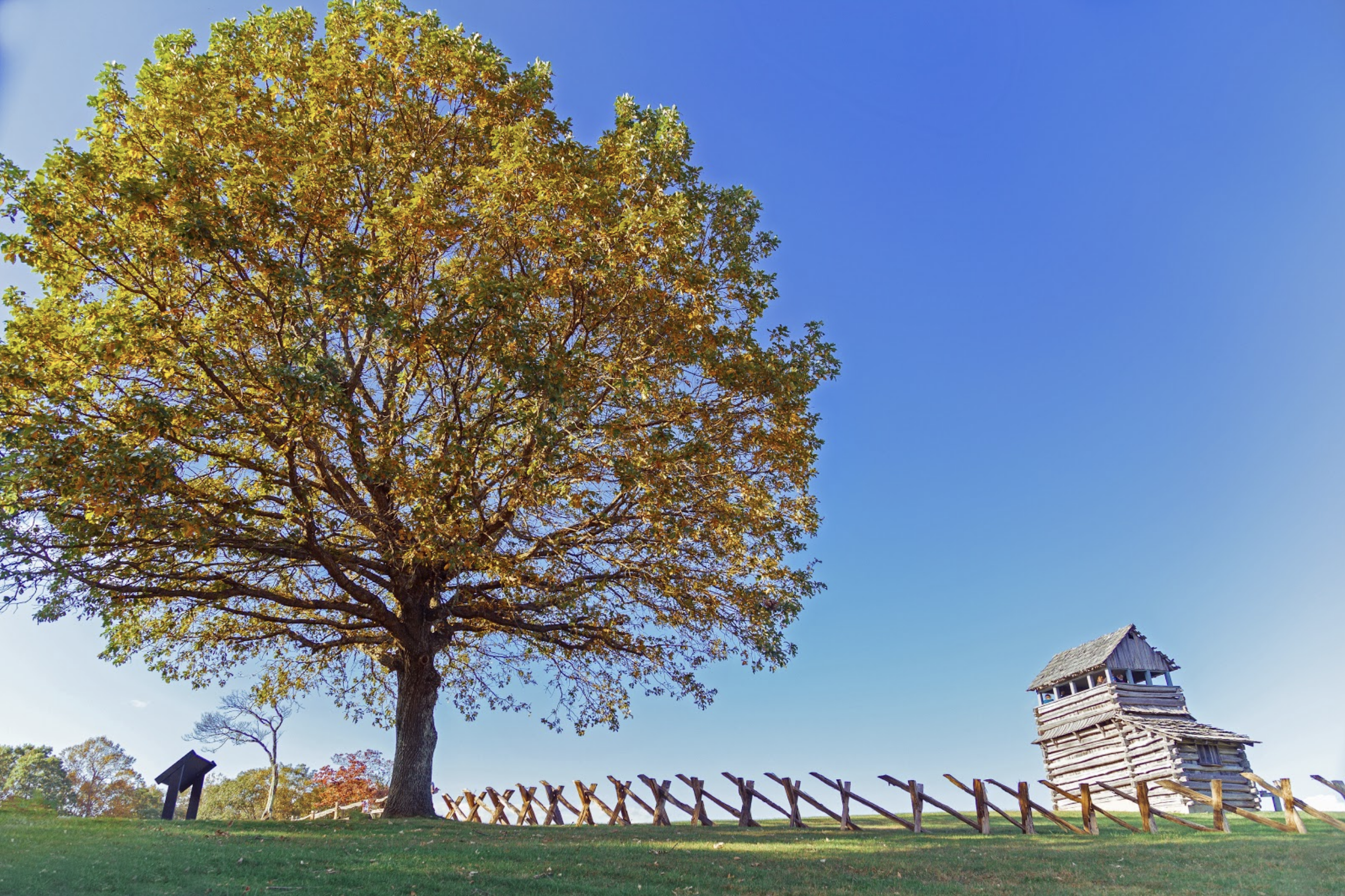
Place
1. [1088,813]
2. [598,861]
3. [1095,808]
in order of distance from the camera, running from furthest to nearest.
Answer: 1. [1095,808]
2. [1088,813]
3. [598,861]

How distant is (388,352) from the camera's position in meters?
15.5

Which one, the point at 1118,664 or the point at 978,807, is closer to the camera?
the point at 978,807

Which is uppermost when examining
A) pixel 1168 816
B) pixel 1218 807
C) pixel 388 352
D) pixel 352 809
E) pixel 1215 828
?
pixel 388 352

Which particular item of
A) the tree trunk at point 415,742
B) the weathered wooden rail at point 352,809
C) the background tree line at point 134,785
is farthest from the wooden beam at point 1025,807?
the background tree line at point 134,785

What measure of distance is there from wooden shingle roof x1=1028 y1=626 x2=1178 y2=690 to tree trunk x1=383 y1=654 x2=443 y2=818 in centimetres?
2706

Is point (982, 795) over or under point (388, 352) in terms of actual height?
under

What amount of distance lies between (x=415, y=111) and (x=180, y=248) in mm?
5302

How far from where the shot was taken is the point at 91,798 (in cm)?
4706

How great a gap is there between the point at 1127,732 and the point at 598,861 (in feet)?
86.8

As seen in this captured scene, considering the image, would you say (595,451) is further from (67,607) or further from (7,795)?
(7,795)

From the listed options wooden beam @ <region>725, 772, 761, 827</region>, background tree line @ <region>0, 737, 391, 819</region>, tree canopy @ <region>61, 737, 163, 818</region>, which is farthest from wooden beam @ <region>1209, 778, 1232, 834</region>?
tree canopy @ <region>61, 737, 163, 818</region>

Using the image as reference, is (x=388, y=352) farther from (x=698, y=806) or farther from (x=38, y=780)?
(x=38, y=780)

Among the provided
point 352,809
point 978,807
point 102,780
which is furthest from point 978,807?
point 102,780

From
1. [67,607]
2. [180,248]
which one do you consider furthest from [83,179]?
[67,607]
